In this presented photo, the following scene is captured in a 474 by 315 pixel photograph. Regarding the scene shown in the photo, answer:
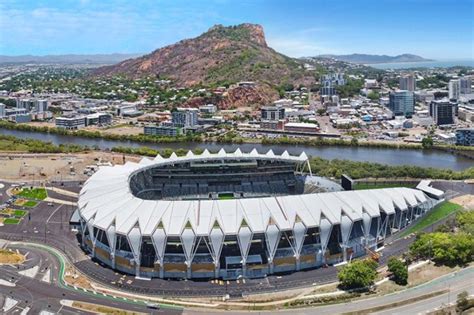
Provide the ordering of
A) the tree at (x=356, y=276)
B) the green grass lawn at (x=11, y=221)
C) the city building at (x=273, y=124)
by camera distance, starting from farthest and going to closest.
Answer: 1. the city building at (x=273, y=124)
2. the green grass lawn at (x=11, y=221)
3. the tree at (x=356, y=276)

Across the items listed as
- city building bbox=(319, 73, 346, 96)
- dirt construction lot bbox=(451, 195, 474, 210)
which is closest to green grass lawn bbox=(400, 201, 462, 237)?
dirt construction lot bbox=(451, 195, 474, 210)

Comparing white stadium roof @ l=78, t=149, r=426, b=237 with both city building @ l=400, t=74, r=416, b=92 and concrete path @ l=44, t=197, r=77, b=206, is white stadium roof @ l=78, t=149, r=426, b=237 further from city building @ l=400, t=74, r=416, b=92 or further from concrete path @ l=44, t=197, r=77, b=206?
city building @ l=400, t=74, r=416, b=92

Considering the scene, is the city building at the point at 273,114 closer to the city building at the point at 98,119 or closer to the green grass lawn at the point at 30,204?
the city building at the point at 98,119

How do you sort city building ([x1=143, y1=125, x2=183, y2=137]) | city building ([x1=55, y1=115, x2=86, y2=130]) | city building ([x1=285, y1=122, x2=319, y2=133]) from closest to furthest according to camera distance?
city building ([x1=143, y1=125, x2=183, y2=137]) < city building ([x1=285, y1=122, x2=319, y2=133]) < city building ([x1=55, y1=115, x2=86, y2=130])

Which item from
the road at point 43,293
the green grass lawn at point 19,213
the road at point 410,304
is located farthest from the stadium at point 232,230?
the green grass lawn at point 19,213

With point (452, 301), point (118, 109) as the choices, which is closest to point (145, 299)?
point (452, 301)

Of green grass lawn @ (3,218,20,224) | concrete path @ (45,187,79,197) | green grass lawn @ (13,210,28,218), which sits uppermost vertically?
concrete path @ (45,187,79,197)
